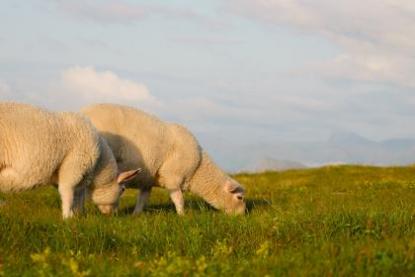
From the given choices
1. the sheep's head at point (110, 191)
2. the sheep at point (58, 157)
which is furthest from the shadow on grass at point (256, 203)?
the sheep at point (58, 157)

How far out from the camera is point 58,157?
45.3ft

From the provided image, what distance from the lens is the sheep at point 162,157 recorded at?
1700 cm

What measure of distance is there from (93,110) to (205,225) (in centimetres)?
674

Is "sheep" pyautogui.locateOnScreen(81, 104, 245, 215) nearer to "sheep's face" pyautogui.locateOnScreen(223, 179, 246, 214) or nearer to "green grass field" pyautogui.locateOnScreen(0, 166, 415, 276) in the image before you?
"sheep's face" pyautogui.locateOnScreen(223, 179, 246, 214)

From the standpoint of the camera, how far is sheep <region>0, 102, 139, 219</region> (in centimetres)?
1308

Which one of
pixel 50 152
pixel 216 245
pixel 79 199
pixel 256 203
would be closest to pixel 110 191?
pixel 79 199

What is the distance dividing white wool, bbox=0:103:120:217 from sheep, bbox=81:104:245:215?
1.67 metres

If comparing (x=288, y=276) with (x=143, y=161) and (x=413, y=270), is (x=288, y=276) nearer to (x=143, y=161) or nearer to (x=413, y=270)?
(x=413, y=270)

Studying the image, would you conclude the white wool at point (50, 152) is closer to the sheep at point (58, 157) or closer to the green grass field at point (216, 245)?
the sheep at point (58, 157)

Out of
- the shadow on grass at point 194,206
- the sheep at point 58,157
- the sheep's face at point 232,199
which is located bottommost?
the shadow on grass at point 194,206

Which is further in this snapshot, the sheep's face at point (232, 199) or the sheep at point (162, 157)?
the sheep's face at point (232, 199)

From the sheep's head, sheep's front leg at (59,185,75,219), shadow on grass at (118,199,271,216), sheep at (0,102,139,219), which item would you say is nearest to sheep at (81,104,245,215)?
shadow on grass at (118,199,271,216)

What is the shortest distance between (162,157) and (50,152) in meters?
4.66

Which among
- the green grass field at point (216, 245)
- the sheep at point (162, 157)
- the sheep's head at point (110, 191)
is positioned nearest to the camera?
the green grass field at point (216, 245)
